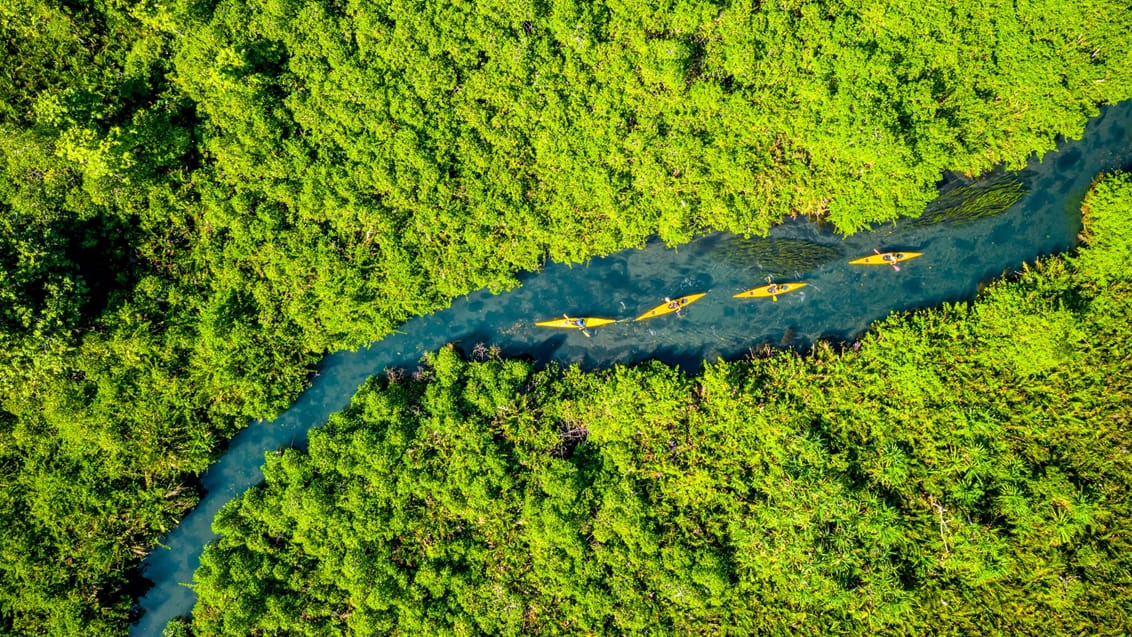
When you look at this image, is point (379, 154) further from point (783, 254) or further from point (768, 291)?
point (783, 254)

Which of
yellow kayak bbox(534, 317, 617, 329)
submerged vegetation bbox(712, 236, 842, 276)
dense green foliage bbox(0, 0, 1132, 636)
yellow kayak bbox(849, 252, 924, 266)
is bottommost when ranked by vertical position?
yellow kayak bbox(534, 317, 617, 329)

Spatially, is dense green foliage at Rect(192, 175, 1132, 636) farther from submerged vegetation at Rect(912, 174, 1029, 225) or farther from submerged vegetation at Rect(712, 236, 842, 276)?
submerged vegetation at Rect(712, 236, 842, 276)

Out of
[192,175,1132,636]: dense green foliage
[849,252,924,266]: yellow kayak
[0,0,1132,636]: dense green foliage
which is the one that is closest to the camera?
[0,0,1132,636]: dense green foliage

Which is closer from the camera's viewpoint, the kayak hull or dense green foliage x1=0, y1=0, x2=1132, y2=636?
dense green foliage x1=0, y1=0, x2=1132, y2=636

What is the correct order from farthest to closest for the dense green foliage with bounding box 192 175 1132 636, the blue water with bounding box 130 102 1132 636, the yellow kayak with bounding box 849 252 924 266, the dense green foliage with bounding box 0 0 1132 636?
the blue water with bounding box 130 102 1132 636
the yellow kayak with bounding box 849 252 924 266
the dense green foliage with bounding box 192 175 1132 636
the dense green foliage with bounding box 0 0 1132 636

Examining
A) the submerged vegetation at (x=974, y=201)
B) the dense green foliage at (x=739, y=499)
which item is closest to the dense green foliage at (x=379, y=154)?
the submerged vegetation at (x=974, y=201)

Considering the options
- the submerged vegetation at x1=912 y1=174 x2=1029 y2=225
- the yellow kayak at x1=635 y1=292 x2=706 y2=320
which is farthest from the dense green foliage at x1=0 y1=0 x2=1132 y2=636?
the yellow kayak at x1=635 y1=292 x2=706 y2=320

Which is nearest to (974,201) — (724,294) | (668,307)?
(724,294)
